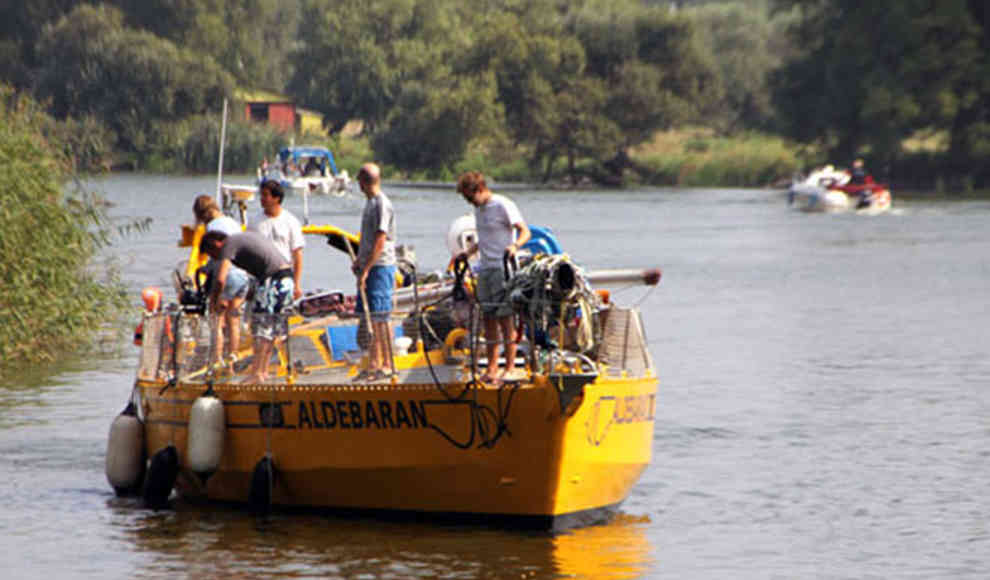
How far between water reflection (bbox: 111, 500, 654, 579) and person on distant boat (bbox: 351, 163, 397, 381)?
129cm

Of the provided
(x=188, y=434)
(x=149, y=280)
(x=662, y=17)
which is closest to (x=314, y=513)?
(x=188, y=434)

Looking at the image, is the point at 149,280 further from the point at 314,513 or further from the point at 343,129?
the point at 343,129

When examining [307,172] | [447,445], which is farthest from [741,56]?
[447,445]

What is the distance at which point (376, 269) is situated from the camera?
48.5ft

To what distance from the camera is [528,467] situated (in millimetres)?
13781

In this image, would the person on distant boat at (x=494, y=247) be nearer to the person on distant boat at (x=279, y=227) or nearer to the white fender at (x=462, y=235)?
the person on distant boat at (x=279, y=227)

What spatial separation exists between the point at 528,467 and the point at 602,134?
8236 cm

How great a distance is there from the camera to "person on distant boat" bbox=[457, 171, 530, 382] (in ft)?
45.3

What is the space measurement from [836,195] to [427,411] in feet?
224

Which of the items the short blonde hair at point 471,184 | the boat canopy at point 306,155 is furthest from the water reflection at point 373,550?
the boat canopy at point 306,155

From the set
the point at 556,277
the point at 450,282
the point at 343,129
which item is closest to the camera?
the point at 556,277

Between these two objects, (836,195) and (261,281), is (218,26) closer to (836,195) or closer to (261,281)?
(836,195)

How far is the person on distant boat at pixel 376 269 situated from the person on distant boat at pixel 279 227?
0.72 meters

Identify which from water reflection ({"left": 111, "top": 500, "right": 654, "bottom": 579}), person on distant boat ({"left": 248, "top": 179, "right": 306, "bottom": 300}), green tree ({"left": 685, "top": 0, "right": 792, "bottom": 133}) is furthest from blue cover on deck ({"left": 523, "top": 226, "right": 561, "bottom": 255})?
green tree ({"left": 685, "top": 0, "right": 792, "bottom": 133})
